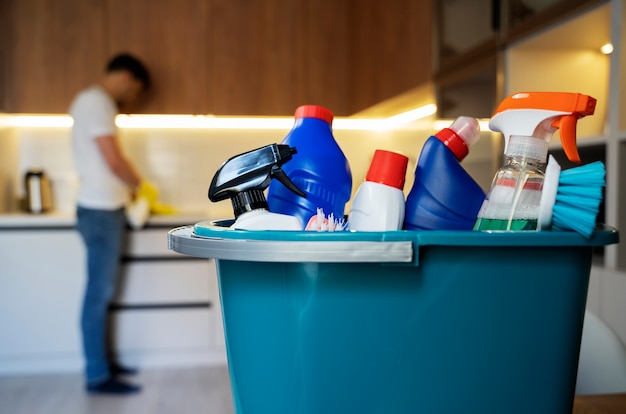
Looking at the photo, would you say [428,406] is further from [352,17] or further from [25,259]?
[352,17]

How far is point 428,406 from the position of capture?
41cm

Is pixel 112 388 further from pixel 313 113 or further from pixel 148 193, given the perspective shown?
pixel 313 113

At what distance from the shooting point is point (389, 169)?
430 millimetres

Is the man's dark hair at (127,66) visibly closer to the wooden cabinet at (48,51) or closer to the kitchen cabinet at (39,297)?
the wooden cabinet at (48,51)

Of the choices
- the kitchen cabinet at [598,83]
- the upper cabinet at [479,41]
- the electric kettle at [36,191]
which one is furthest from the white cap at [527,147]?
the electric kettle at [36,191]

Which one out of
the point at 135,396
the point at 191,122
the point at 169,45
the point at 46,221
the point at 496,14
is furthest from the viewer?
the point at 191,122

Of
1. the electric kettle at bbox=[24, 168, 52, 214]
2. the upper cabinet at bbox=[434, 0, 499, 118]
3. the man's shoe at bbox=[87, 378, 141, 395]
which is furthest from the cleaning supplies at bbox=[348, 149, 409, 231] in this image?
the electric kettle at bbox=[24, 168, 52, 214]

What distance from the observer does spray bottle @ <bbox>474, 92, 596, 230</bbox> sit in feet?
1.38

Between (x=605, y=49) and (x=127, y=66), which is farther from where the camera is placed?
(x=127, y=66)

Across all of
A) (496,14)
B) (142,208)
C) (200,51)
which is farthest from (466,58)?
(200,51)

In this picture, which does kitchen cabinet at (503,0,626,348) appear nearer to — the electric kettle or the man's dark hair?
the man's dark hair

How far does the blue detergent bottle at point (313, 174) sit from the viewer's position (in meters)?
0.50

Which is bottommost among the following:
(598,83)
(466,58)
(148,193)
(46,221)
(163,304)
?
(163,304)

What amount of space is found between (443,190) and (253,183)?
0.15 m
